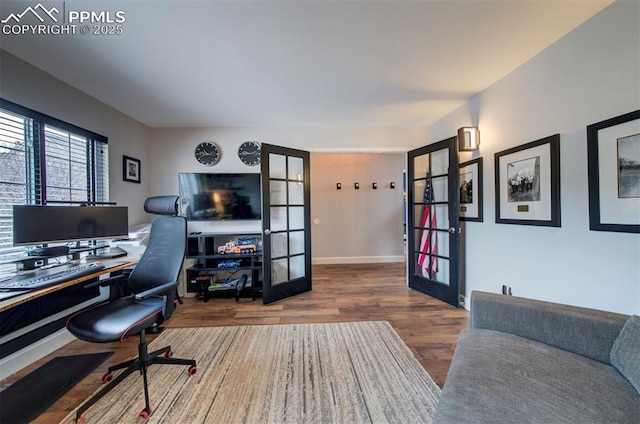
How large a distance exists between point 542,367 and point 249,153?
3.57 meters

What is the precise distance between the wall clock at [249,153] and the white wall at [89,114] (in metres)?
1.35

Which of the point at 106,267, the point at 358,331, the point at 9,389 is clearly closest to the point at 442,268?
the point at 358,331

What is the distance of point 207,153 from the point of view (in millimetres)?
3543

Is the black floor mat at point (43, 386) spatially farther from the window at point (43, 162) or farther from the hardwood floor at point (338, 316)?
the window at point (43, 162)

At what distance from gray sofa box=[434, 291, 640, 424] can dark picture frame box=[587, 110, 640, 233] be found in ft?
2.12

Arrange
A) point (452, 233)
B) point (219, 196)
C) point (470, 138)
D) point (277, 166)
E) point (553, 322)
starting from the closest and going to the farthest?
1. point (553, 322)
2. point (470, 138)
3. point (452, 233)
4. point (277, 166)
5. point (219, 196)

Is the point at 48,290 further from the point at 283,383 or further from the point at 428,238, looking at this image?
the point at 428,238

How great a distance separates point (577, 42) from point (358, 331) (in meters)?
2.84

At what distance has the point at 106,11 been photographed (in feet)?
4.91

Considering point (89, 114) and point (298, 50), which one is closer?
point (298, 50)

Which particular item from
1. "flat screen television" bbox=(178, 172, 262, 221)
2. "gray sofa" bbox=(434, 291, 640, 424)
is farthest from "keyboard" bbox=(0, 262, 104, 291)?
"gray sofa" bbox=(434, 291, 640, 424)

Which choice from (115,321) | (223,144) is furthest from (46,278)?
(223,144)

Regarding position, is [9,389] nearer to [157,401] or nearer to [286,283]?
[157,401]

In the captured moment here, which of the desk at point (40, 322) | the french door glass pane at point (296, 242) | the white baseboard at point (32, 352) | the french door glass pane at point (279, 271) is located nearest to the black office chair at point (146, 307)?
the desk at point (40, 322)
